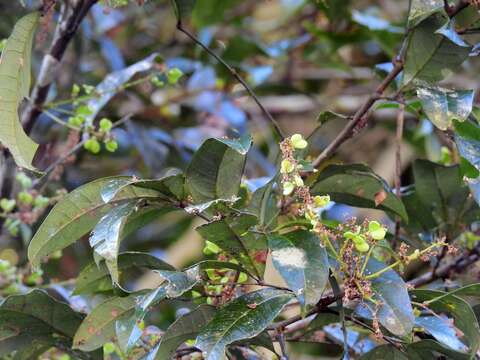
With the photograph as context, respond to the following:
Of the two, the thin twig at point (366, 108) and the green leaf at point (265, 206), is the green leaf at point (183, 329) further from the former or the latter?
the thin twig at point (366, 108)

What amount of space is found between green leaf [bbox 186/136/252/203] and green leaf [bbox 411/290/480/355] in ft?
0.69

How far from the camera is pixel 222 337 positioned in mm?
636

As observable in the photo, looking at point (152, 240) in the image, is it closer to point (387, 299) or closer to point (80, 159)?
point (80, 159)

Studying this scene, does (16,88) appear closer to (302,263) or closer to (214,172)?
(214,172)

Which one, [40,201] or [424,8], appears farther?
[40,201]

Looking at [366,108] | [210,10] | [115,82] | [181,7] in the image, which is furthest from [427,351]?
[210,10]

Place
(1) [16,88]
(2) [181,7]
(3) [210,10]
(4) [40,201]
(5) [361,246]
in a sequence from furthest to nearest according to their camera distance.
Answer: (3) [210,10] → (4) [40,201] → (2) [181,7] → (1) [16,88] → (5) [361,246]

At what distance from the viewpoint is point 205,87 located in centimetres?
181

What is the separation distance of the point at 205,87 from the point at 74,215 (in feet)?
3.66

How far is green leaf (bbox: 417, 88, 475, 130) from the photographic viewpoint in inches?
30.0

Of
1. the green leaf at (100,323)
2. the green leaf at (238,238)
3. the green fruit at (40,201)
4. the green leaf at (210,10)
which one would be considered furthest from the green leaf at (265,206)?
the green leaf at (210,10)

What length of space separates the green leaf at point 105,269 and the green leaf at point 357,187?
20 centimetres

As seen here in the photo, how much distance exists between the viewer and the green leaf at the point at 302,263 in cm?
64

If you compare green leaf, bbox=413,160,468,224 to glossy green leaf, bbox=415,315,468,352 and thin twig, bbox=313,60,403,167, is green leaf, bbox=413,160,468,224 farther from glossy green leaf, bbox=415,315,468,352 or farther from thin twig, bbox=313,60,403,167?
glossy green leaf, bbox=415,315,468,352
